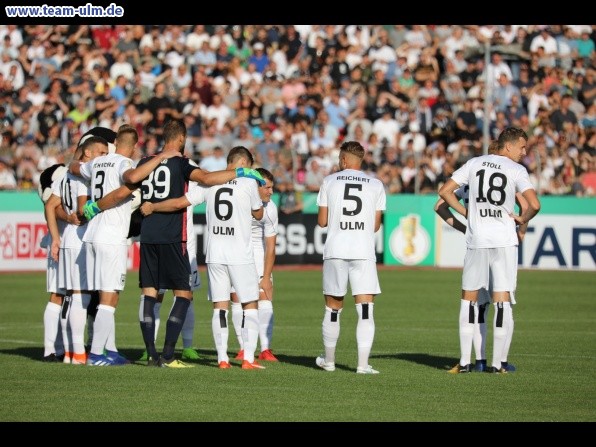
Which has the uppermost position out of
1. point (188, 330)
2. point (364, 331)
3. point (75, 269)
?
point (75, 269)

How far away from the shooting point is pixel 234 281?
1264 centimetres

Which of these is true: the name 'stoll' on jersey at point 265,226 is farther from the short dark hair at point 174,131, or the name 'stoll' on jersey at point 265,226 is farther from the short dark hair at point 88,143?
the short dark hair at point 88,143

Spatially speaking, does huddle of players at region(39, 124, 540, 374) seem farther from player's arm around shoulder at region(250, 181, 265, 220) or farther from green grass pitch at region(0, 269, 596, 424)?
green grass pitch at region(0, 269, 596, 424)

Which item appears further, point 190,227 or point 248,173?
point 190,227

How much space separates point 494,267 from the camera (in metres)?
12.5

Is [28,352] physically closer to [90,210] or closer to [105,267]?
[105,267]

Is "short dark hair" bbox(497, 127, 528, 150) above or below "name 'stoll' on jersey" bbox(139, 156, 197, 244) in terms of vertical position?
above

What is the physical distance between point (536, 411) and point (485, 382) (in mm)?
1772

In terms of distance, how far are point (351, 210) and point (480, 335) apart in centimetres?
194

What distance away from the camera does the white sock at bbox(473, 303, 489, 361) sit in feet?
41.5

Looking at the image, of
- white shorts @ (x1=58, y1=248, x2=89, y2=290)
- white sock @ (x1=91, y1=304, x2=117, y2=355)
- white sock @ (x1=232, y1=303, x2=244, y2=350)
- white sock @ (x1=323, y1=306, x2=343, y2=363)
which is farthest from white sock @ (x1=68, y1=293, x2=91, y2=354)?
white sock @ (x1=323, y1=306, x2=343, y2=363)

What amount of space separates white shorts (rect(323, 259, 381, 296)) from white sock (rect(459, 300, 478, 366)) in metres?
0.97

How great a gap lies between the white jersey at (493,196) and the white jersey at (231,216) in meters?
2.20

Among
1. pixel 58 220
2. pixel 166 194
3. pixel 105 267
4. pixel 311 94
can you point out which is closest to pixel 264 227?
pixel 166 194
